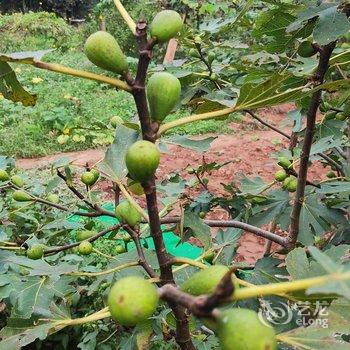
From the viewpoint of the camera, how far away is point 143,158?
1.88ft

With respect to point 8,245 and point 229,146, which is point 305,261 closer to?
point 8,245

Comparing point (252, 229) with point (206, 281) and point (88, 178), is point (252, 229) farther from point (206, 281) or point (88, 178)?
point (206, 281)

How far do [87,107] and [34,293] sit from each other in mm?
6994

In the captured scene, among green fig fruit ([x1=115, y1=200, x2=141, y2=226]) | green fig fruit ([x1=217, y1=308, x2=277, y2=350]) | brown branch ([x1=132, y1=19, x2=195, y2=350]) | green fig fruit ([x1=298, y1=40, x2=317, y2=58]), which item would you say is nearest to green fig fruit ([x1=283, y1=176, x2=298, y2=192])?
green fig fruit ([x1=298, y1=40, x2=317, y2=58])

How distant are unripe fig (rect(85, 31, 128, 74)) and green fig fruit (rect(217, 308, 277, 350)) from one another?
1.09ft

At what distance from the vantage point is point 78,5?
1642cm

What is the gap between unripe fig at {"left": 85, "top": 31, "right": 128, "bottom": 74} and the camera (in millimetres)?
592

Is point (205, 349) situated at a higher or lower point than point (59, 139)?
lower

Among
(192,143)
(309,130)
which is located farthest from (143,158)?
(309,130)

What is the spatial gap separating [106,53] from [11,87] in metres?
0.23

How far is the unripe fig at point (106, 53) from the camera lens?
59 cm

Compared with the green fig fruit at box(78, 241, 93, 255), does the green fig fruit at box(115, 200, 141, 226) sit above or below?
above

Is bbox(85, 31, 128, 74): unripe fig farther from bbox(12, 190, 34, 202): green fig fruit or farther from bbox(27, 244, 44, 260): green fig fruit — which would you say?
bbox(12, 190, 34, 202): green fig fruit

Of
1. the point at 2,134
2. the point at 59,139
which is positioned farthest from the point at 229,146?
the point at 2,134
